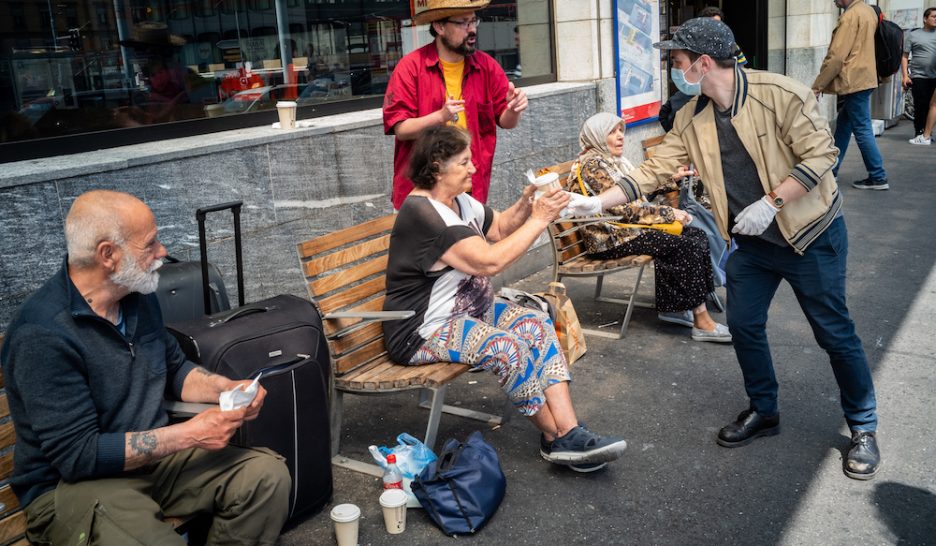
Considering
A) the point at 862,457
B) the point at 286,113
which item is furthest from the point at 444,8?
the point at 862,457

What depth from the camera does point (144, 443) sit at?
270cm

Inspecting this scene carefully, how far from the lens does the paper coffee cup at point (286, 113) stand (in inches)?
202

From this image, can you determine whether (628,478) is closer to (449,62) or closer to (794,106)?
(794,106)

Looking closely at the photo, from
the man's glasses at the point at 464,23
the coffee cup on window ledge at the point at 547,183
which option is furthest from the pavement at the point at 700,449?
the man's glasses at the point at 464,23

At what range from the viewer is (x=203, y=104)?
202 inches

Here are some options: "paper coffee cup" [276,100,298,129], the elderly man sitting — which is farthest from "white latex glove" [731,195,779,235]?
"paper coffee cup" [276,100,298,129]

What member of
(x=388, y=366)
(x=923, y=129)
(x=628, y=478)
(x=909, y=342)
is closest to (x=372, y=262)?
(x=388, y=366)

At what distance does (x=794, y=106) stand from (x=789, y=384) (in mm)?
1688

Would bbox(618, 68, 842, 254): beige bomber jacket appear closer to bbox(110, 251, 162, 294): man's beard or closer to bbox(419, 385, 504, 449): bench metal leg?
bbox(419, 385, 504, 449): bench metal leg

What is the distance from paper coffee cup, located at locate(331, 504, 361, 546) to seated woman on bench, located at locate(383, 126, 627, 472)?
0.86m

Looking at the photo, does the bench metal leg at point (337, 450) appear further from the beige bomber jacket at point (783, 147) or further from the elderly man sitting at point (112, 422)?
the beige bomber jacket at point (783, 147)

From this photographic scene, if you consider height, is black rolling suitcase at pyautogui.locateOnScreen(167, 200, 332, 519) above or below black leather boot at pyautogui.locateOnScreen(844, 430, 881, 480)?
above

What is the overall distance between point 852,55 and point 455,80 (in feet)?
19.9

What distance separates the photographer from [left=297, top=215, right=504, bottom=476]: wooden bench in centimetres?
380
